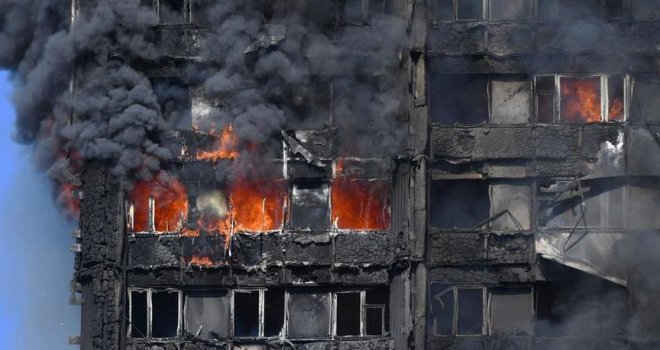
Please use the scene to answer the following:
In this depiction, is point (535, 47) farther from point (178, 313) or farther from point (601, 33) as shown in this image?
point (178, 313)

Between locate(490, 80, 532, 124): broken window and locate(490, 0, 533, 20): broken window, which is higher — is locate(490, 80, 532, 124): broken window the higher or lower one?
the lower one

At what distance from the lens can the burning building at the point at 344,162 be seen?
23.8m

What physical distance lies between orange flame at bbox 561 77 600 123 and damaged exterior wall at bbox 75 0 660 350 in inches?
7.2

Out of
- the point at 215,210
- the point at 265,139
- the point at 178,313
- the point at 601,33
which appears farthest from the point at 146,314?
the point at 601,33

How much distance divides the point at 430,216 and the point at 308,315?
12.1 feet

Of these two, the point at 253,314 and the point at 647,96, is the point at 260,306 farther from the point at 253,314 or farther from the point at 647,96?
the point at 647,96

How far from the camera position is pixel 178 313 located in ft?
79.6

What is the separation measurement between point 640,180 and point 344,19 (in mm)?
7774

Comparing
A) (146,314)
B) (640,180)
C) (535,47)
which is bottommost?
(146,314)

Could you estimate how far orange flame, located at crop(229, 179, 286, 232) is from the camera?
2438 centimetres

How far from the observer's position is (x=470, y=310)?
24453mm

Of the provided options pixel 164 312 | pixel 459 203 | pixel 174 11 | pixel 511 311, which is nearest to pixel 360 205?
pixel 459 203

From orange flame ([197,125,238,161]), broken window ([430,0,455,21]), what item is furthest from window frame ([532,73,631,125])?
orange flame ([197,125,238,161])

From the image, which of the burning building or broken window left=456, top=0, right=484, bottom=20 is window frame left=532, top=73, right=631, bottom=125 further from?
broken window left=456, top=0, right=484, bottom=20
